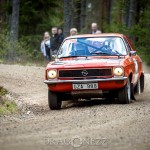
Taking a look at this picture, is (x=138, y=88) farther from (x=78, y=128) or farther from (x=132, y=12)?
(x=132, y=12)

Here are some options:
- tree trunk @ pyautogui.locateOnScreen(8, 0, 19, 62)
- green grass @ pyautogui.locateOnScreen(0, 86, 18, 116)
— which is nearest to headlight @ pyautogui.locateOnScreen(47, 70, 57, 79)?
green grass @ pyautogui.locateOnScreen(0, 86, 18, 116)

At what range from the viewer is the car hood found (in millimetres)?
12547

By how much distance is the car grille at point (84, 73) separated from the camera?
12.5 m

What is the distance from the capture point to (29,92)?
1623cm

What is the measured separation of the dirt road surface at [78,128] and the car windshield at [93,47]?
1204 mm

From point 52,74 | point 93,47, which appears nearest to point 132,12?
point 93,47

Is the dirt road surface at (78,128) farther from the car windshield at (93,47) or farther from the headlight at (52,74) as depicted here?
the car windshield at (93,47)

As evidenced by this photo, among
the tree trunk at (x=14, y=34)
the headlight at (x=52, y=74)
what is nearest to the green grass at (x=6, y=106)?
the headlight at (x=52, y=74)

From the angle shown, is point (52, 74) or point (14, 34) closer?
point (52, 74)

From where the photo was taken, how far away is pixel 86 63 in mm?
12711

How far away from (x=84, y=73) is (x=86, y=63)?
0.89 feet

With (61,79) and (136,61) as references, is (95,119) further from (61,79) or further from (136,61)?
(136,61)

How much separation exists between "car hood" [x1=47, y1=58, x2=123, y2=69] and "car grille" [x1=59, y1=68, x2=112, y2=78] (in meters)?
0.11

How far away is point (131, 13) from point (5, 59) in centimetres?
636
